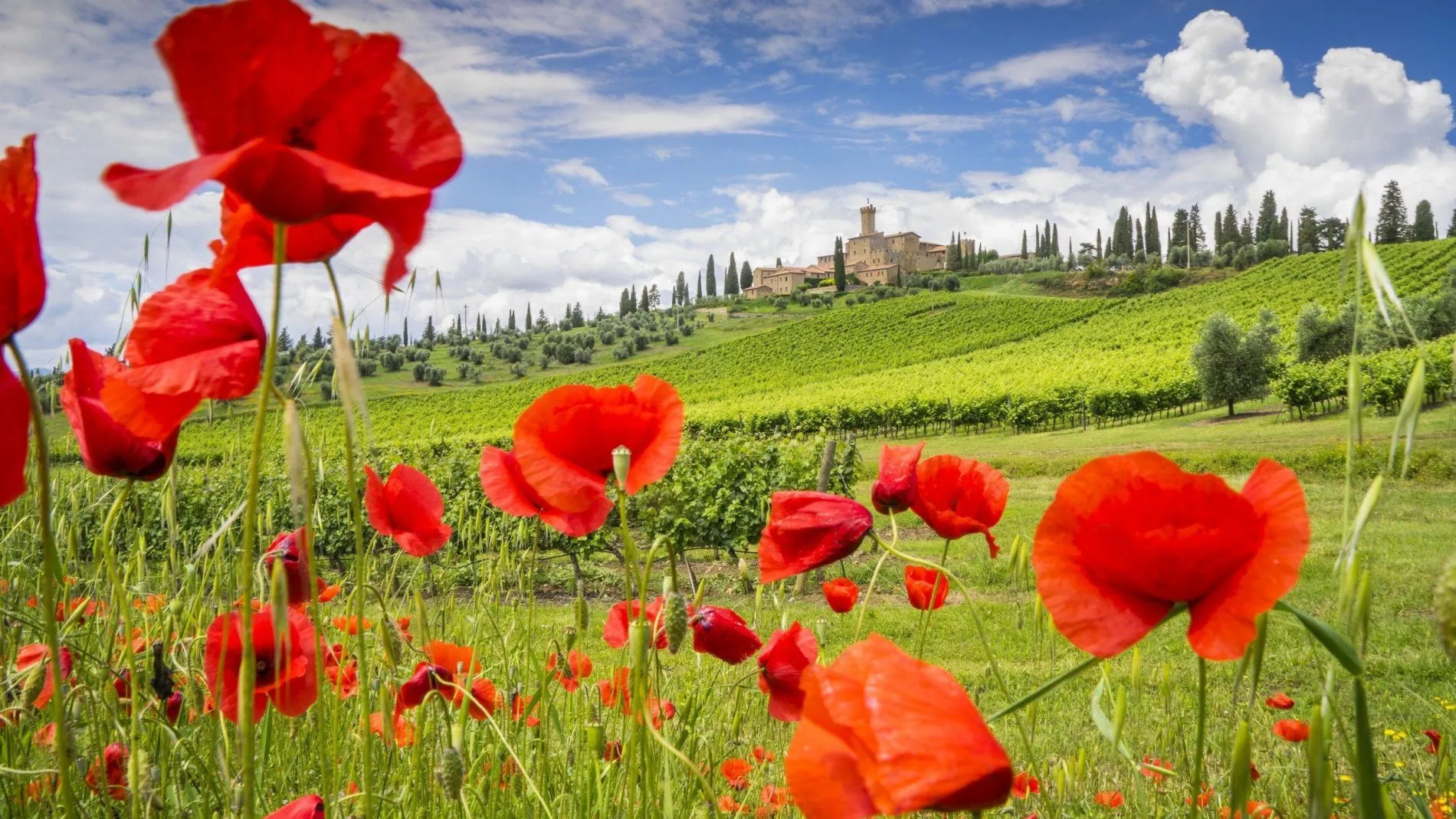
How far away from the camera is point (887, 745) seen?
54 centimetres

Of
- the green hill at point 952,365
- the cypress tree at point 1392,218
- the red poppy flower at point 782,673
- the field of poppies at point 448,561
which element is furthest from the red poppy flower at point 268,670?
the cypress tree at point 1392,218

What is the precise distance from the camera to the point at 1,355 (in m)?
0.49

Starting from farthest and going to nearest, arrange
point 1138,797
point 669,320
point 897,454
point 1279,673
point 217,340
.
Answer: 1. point 669,320
2. point 1279,673
3. point 897,454
4. point 1138,797
5. point 217,340

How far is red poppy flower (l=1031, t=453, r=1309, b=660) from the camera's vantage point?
24.5 inches

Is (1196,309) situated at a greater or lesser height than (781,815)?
greater

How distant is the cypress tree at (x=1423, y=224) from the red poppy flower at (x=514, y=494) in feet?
277

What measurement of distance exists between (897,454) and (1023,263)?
3538 inches

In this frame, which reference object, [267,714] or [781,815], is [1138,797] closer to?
[781,815]

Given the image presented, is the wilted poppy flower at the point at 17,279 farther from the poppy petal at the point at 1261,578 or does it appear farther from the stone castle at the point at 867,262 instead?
the stone castle at the point at 867,262

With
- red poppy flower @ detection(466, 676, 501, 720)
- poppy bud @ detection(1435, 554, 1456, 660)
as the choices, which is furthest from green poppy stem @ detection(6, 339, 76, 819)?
red poppy flower @ detection(466, 676, 501, 720)

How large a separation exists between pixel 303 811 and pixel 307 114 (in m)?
0.58

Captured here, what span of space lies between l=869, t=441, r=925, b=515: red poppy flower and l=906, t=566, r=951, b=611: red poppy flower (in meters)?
0.16

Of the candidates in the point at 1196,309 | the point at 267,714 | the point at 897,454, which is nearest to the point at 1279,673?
the point at 897,454

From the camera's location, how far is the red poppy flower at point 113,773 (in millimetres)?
1287
